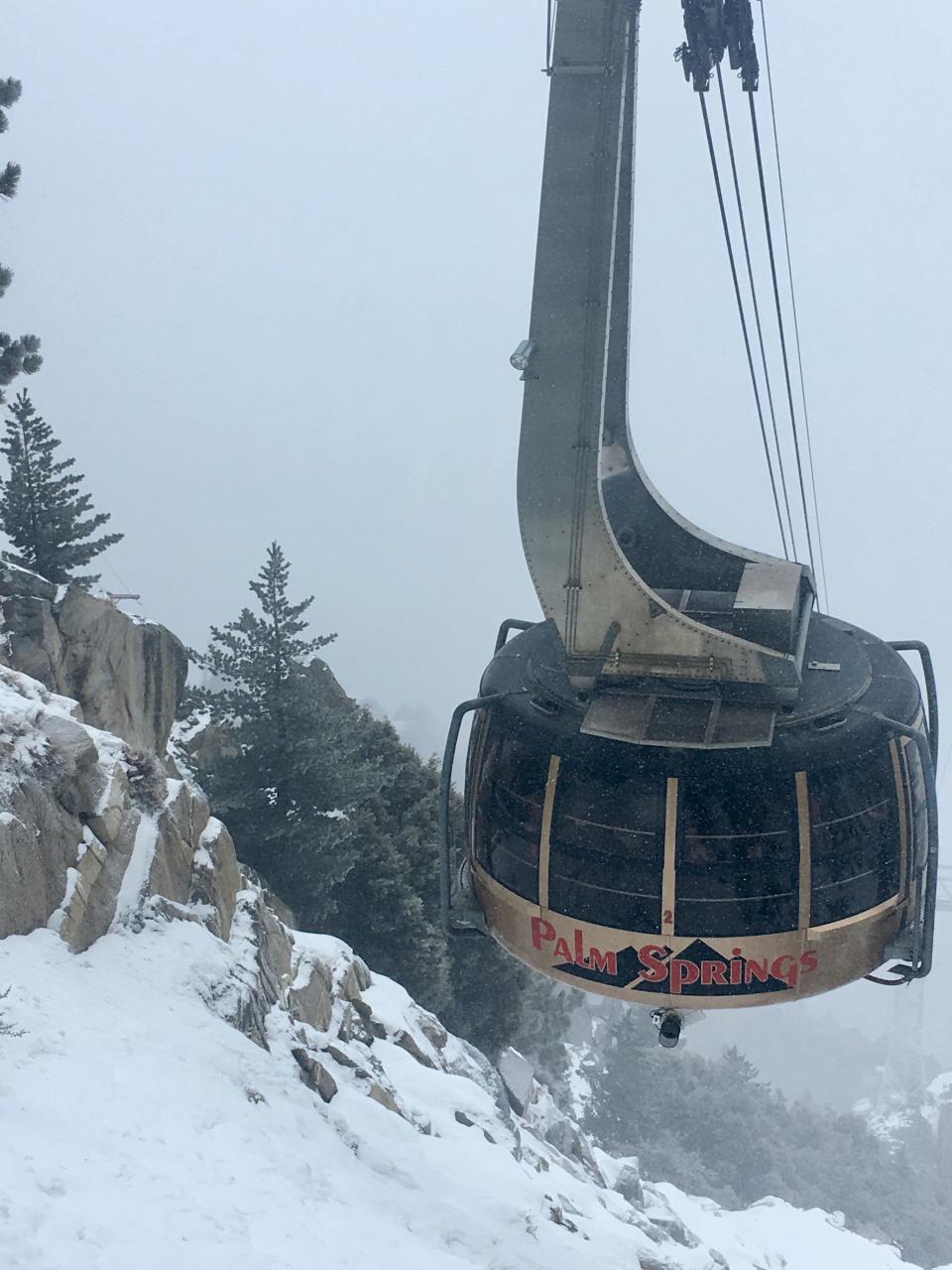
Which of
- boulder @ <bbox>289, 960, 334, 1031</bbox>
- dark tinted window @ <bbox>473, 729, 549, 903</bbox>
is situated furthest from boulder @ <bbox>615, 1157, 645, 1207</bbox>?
dark tinted window @ <bbox>473, 729, 549, 903</bbox>

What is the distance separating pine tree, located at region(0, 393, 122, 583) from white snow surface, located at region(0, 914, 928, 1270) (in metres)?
12.1

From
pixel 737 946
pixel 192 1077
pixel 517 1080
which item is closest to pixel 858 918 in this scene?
pixel 737 946

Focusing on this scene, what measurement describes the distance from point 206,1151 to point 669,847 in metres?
7.56

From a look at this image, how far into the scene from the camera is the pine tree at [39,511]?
81.5 feet

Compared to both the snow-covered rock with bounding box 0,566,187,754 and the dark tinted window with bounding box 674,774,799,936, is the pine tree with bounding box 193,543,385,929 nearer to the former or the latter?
the snow-covered rock with bounding box 0,566,187,754

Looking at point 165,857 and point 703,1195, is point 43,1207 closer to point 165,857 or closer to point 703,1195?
point 165,857

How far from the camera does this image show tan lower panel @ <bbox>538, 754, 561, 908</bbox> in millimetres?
6602

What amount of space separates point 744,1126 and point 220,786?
3747 cm

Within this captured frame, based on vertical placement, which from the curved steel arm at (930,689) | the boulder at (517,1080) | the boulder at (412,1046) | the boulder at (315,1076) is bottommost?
the boulder at (517,1080)

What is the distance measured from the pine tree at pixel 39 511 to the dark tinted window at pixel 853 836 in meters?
21.8

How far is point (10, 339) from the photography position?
18.3 metres

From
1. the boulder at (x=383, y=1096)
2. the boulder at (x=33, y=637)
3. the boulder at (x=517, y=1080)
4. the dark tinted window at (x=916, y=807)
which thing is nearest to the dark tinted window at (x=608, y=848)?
the dark tinted window at (x=916, y=807)

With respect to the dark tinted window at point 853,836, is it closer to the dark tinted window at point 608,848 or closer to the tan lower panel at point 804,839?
the tan lower panel at point 804,839

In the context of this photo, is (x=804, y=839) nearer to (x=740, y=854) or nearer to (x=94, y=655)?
(x=740, y=854)
